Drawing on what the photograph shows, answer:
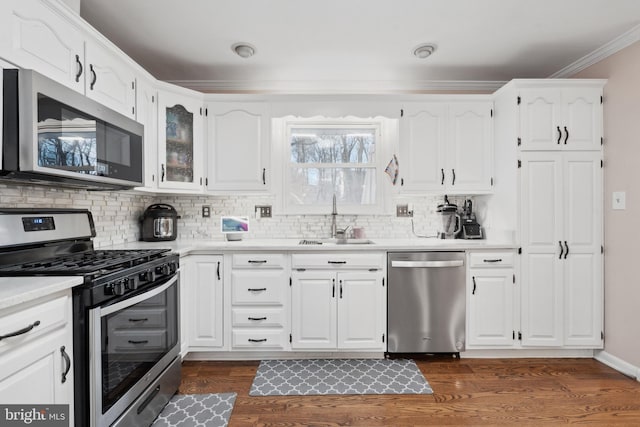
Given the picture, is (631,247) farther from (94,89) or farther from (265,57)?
(94,89)

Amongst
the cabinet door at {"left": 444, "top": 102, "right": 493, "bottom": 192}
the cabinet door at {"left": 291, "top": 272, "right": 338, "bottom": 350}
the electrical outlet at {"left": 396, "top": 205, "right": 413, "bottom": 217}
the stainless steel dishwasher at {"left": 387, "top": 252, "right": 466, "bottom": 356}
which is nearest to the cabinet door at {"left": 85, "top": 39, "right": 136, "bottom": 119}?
the cabinet door at {"left": 291, "top": 272, "right": 338, "bottom": 350}

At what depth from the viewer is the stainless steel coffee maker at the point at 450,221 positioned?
2988 mm

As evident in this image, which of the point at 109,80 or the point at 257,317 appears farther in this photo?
the point at 257,317

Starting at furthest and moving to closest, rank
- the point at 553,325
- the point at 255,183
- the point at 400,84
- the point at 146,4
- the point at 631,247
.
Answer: the point at 400,84 < the point at 255,183 < the point at 553,325 < the point at 631,247 < the point at 146,4

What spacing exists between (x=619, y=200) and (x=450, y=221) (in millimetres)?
1200

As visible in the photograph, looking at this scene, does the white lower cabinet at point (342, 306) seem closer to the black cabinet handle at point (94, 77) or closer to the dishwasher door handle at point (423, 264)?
the dishwasher door handle at point (423, 264)

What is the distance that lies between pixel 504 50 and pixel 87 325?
10.7ft

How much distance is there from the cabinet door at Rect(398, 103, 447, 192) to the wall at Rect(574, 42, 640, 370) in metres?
1.21

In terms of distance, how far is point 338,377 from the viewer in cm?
237

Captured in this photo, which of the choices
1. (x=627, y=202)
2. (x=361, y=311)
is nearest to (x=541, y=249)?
(x=627, y=202)

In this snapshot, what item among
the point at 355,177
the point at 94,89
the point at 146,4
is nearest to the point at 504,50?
the point at 355,177

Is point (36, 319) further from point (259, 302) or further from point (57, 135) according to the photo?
point (259, 302)

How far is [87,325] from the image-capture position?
1.36 metres

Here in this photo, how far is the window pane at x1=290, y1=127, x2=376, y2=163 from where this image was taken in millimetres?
3182
